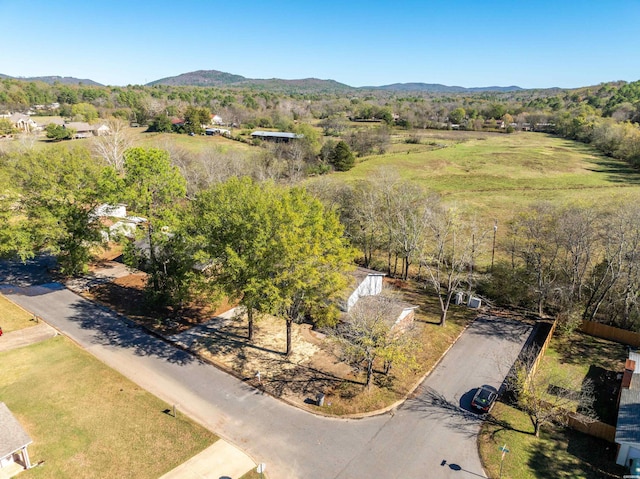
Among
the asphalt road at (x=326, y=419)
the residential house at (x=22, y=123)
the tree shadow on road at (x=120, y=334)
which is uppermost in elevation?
the residential house at (x=22, y=123)

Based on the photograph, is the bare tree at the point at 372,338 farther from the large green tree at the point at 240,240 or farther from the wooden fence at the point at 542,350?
the wooden fence at the point at 542,350

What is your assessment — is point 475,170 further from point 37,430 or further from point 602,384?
point 37,430

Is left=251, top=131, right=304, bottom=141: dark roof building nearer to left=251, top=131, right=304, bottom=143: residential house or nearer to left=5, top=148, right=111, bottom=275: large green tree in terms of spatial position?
left=251, top=131, right=304, bottom=143: residential house

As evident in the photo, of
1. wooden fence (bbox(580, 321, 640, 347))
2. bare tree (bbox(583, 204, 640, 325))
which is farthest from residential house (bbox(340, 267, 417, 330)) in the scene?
bare tree (bbox(583, 204, 640, 325))

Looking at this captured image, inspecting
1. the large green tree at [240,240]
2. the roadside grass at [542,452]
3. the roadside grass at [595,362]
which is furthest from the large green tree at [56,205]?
the roadside grass at [595,362]

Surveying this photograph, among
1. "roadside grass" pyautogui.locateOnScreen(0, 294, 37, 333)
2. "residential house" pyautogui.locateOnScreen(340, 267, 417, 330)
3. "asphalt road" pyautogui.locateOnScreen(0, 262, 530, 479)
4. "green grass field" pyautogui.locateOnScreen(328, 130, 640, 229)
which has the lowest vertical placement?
"asphalt road" pyautogui.locateOnScreen(0, 262, 530, 479)

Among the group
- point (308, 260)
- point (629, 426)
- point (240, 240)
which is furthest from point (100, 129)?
point (629, 426)
